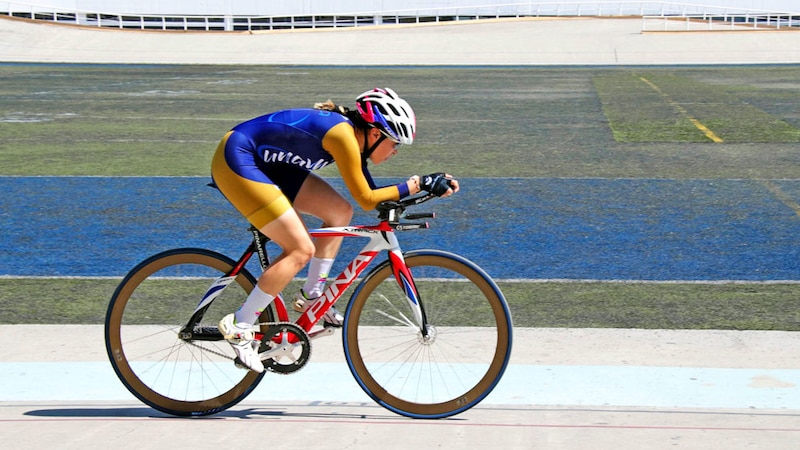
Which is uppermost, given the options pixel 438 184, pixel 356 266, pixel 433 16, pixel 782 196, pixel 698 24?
pixel 438 184

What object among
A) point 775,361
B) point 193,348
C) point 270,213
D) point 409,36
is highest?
point 270,213

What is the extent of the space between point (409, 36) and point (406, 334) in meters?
41.0

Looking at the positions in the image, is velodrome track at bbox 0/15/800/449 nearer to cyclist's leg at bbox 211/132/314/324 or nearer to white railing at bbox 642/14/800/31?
cyclist's leg at bbox 211/132/314/324

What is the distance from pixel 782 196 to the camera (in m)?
10.5

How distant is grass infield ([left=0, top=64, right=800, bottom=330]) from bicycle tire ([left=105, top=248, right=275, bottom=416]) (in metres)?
1.61

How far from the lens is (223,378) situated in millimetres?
4980

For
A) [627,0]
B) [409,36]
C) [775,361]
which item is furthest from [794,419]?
[627,0]

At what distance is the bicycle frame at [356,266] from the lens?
4.75 meters

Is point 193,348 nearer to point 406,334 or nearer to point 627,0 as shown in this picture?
point 406,334

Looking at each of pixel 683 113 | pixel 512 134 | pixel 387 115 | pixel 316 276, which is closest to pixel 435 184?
pixel 387 115

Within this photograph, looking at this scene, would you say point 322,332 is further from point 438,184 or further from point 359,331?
point 438,184

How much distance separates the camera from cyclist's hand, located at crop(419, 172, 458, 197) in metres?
4.57

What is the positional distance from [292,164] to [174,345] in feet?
3.33

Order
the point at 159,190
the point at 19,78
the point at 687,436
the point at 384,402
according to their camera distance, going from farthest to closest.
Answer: the point at 19,78
the point at 159,190
the point at 384,402
the point at 687,436
